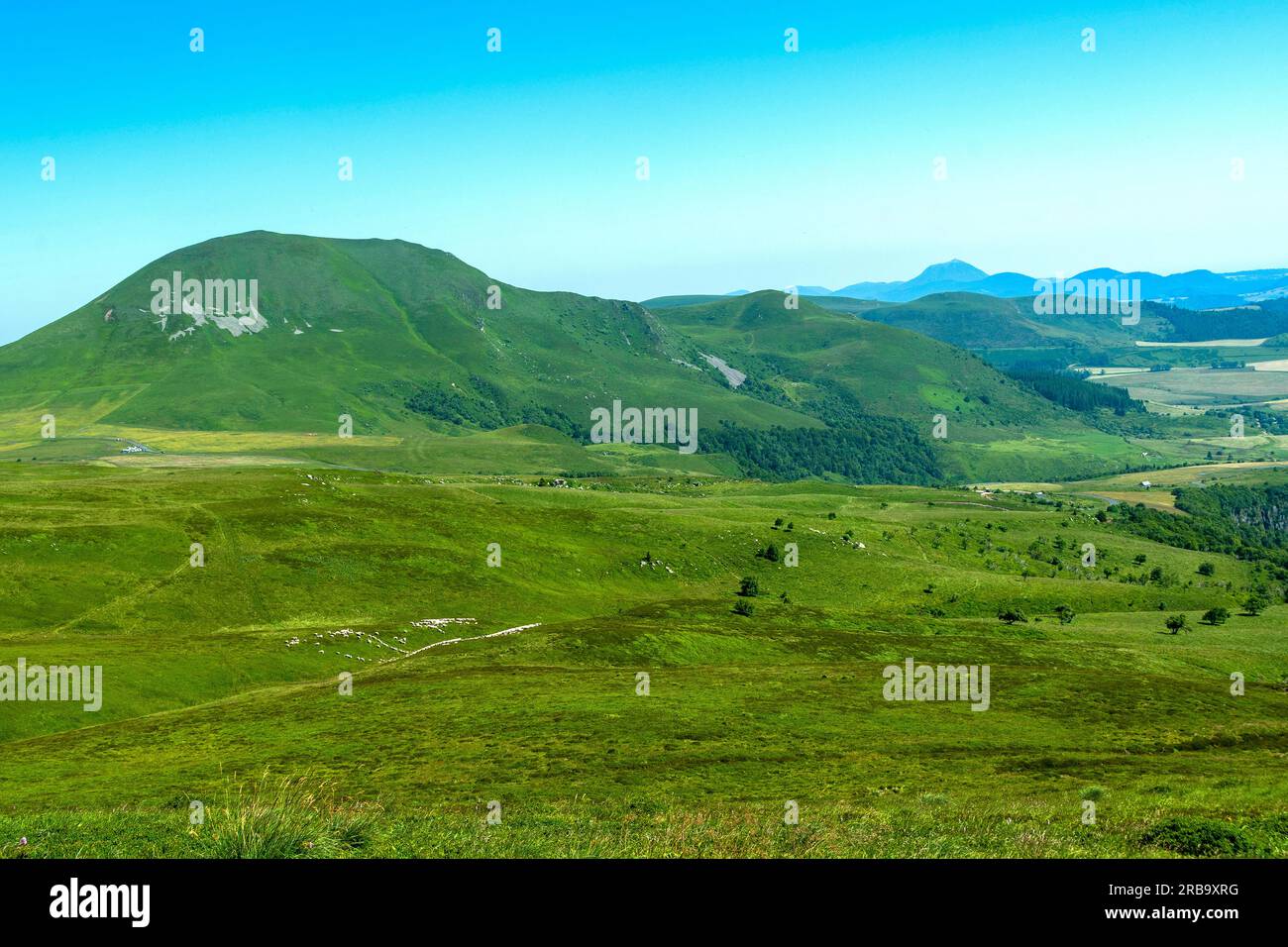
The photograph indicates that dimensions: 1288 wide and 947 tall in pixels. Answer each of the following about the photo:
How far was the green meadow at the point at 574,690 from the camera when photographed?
29625 mm

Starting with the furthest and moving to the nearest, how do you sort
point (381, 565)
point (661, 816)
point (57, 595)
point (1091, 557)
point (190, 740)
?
point (1091, 557)
point (381, 565)
point (57, 595)
point (190, 740)
point (661, 816)

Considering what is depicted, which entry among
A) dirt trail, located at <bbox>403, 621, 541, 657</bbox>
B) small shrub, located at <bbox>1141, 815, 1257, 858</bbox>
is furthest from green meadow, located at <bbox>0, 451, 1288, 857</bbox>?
dirt trail, located at <bbox>403, 621, 541, 657</bbox>

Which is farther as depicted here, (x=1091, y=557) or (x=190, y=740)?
(x=1091, y=557)

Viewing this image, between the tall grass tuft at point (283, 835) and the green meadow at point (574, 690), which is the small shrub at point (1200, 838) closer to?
the green meadow at point (574, 690)

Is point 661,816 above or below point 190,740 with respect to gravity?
above

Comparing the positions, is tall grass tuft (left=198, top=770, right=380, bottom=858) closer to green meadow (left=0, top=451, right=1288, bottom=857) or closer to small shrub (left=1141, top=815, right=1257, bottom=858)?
green meadow (left=0, top=451, right=1288, bottom=857)

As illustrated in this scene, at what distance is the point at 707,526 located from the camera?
169375mm

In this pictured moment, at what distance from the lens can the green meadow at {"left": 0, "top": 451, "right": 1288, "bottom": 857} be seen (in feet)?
97.2

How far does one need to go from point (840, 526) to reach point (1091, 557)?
171ft

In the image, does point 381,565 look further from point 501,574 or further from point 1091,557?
point 1091,557

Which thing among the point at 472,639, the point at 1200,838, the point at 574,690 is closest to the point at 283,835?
the point at 1200,838

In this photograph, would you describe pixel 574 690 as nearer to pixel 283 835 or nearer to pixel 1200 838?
pixel 1200 838
